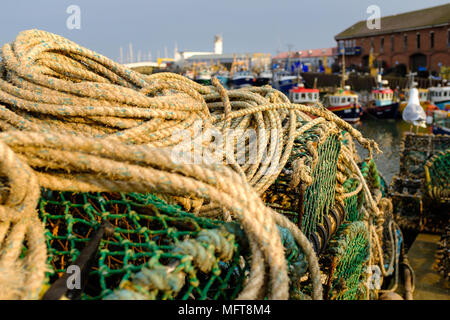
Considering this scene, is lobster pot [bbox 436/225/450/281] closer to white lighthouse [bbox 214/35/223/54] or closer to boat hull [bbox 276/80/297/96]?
boat hull [bbox 276/80/297/96]

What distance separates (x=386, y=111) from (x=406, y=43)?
16.2 meters

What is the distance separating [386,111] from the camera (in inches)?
1005

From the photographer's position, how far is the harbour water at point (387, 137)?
44.4 feet

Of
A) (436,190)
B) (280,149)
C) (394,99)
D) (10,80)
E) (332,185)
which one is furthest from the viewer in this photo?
(394,99)

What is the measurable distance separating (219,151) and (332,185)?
1060mm

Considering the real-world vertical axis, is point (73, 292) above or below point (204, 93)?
below

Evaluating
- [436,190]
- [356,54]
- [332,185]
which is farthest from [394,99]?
[332,185]

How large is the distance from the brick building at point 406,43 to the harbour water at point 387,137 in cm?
1328

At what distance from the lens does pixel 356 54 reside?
140ft

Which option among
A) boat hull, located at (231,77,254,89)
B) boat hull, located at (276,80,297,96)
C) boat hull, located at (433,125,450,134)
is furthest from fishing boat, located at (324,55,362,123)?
boat hull, located at (231,77,254,89)

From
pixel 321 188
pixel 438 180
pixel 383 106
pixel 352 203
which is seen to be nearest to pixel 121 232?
pixel 321 188

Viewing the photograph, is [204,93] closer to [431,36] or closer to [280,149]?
[280,149]

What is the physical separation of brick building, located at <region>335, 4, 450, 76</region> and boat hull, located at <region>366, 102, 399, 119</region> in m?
11.9

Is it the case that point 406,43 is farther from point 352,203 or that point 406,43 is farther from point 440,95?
point 352,203
